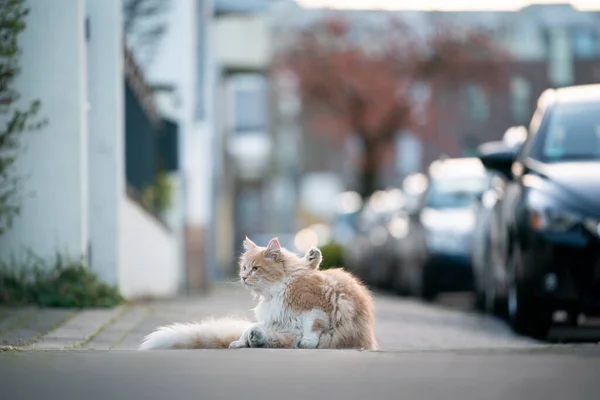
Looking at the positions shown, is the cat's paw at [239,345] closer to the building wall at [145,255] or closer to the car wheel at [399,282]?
the building wall at [145,255]

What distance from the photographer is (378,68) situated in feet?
180

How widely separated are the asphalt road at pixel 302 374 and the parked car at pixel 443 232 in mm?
10581

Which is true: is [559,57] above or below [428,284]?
above

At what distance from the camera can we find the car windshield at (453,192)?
66.3 feet

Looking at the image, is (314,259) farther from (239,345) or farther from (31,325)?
(31,325)

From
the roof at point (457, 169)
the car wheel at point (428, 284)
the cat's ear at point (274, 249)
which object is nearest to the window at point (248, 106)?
the roof at point (457, 169)

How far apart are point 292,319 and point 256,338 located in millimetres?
298

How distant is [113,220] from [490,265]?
3.94 m

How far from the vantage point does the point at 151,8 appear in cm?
2338

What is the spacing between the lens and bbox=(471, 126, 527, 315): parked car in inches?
529

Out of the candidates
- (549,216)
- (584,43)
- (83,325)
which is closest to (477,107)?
(584,43)

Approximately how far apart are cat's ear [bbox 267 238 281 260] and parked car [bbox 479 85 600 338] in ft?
9.88

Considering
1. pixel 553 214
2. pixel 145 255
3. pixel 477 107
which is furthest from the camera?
pixel 477 107

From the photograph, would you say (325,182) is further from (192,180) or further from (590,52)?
(192,180)
